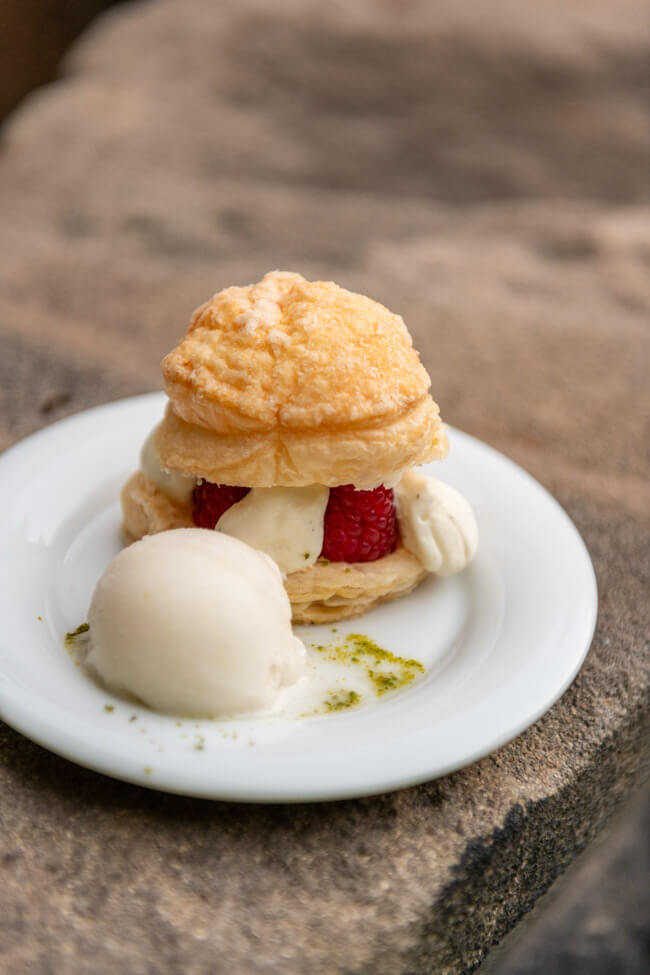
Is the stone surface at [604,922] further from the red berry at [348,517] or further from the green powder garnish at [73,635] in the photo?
the green powder garnish at [73,635]

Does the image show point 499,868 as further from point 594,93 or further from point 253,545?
point 594,93

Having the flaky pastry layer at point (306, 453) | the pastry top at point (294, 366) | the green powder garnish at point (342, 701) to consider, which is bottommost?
the green powder garnish at point (342, 701)

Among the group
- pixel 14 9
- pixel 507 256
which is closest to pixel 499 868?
pixel 507 256

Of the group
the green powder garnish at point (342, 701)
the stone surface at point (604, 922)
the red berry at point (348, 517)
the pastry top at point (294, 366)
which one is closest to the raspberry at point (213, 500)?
the red berry at point (348, 517)

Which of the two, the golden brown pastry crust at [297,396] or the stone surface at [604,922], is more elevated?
the golden brown pastry crust at [297,396]

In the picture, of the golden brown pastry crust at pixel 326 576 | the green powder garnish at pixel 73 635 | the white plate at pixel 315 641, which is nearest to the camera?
the white plate at pixel 315 641

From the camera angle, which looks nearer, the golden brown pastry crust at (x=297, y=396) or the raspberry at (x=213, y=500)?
the golden brown pastry crust at (x=297, y=396)

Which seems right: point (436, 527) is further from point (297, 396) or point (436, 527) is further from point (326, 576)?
point (297, 396)

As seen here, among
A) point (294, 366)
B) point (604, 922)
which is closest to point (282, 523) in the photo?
point (294, 366)
